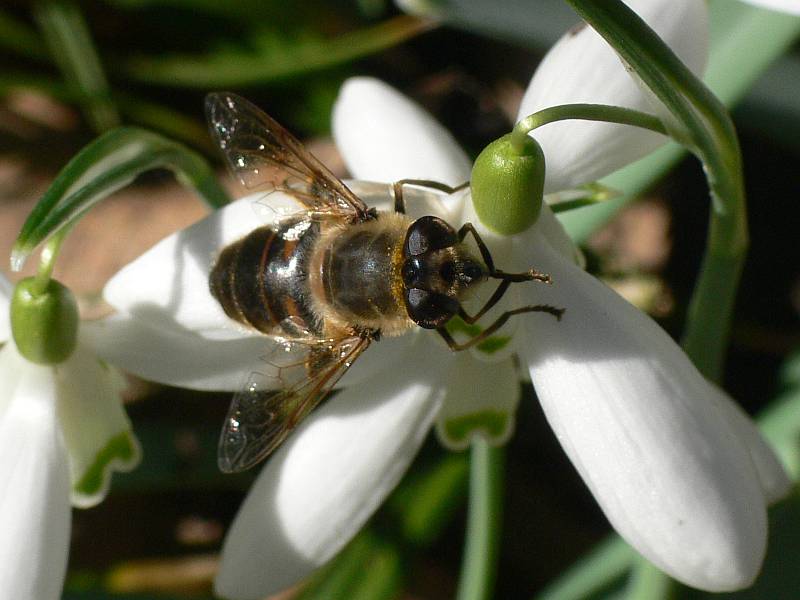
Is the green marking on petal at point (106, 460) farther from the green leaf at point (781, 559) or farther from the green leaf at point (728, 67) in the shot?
the green leaf at point (781, 559)

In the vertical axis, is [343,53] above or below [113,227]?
above

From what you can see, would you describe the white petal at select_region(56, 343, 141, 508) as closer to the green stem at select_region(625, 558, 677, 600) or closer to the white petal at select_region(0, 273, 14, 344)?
the white petal at select_region(0, 273, 14, 344)

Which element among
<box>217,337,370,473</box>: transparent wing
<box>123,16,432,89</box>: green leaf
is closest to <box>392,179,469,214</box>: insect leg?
<box>217,337,370,473</box>: transparent wing

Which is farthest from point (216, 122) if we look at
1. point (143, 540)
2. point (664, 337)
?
point (143, 540)

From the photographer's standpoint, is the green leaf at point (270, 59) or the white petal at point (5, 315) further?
the green leaf at point (270, 59)

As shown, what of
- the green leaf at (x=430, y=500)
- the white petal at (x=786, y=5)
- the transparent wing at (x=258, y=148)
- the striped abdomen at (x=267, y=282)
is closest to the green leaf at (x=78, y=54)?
the green leaf at (x=430, y=500)

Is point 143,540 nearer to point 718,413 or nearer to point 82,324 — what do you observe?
point 82,324
